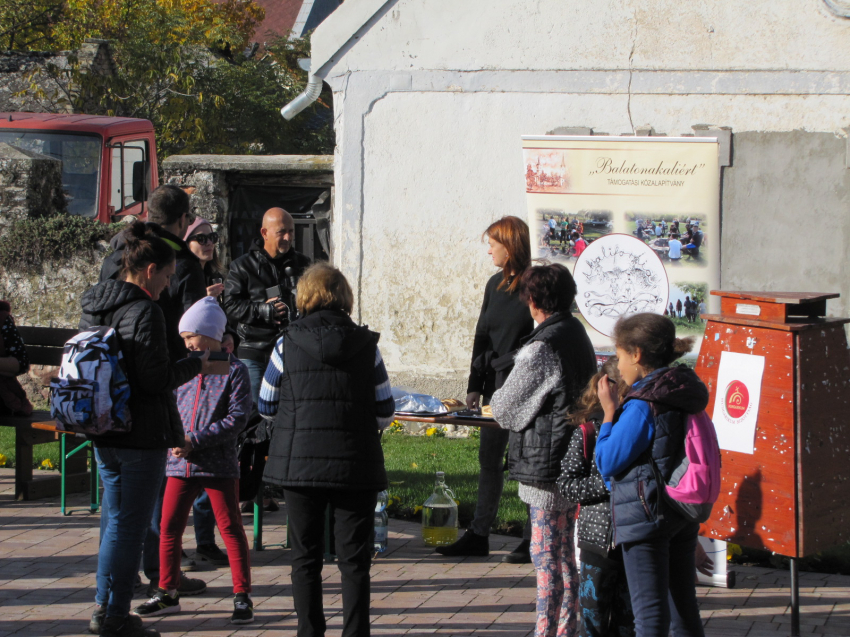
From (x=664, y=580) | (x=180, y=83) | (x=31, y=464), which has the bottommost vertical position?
(x=31, y=464)

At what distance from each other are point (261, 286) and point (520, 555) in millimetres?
2328

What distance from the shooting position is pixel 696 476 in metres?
3.32

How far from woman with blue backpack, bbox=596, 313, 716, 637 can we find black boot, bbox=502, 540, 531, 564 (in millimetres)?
2001

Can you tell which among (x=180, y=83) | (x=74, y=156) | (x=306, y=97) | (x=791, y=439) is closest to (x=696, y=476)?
(x=791, y=439)

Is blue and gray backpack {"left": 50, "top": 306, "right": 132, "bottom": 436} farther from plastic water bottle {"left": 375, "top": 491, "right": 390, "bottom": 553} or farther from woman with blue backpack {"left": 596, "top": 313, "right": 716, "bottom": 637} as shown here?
plastic water bottle {"left": 375, "top": 491, "right": 390, "bottom": 553}

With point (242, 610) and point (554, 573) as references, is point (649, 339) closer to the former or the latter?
point (554, 573)

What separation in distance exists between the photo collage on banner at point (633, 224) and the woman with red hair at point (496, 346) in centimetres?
232

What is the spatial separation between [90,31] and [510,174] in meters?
17.2

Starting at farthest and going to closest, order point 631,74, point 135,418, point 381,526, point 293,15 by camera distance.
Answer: point 293,15 < point 631,74 < point 381,526 < point 135,418

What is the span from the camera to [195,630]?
434 cm

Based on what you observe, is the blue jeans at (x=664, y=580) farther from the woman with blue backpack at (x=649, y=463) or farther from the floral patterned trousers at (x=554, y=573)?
the floral patterned trousers at (x=554, y=573)

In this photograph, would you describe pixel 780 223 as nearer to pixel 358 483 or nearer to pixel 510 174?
pixel 510 174

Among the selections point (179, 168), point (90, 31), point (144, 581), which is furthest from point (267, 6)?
point (144, 581)

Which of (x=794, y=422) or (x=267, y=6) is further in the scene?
(x=267, y=6)
